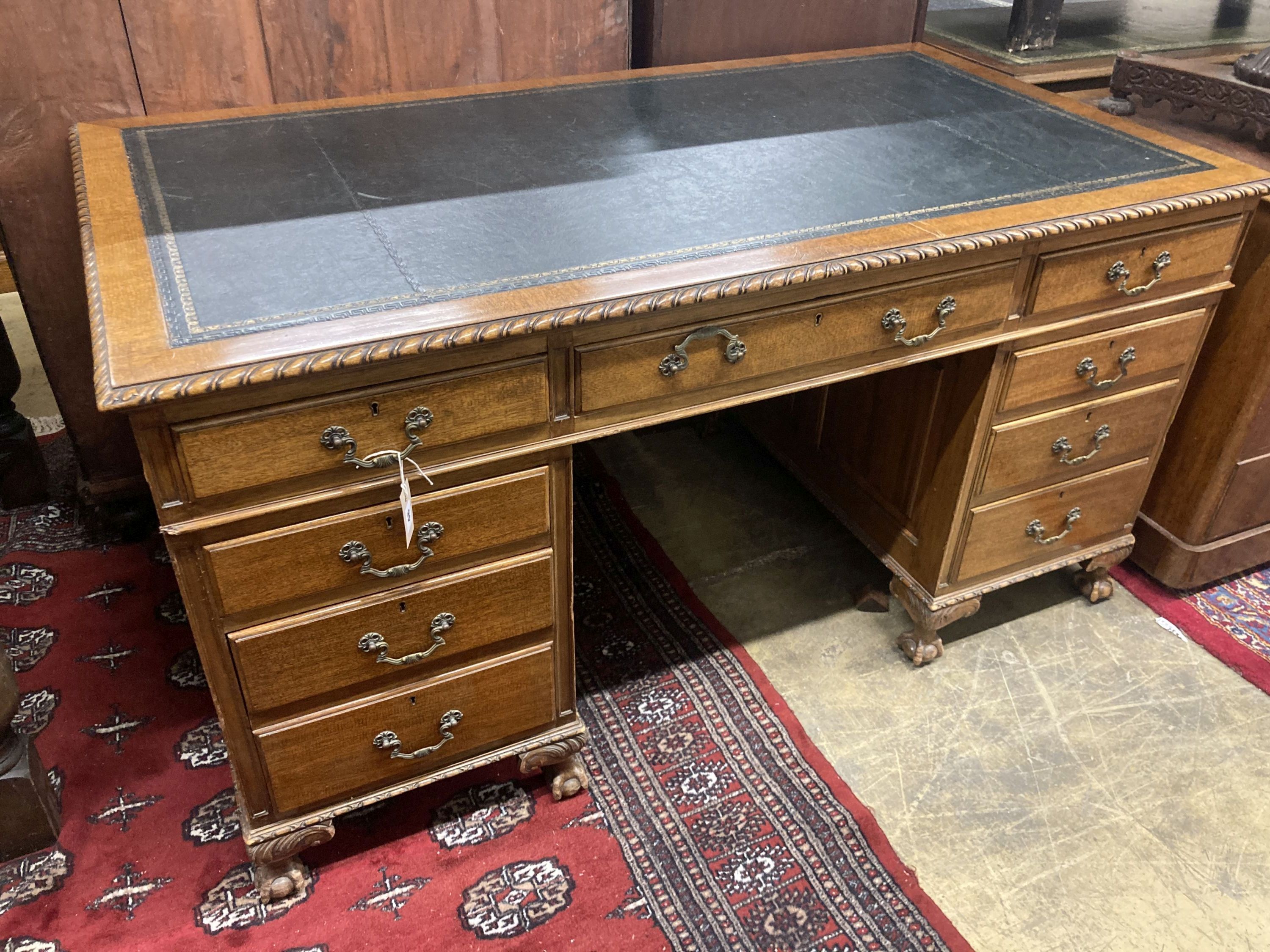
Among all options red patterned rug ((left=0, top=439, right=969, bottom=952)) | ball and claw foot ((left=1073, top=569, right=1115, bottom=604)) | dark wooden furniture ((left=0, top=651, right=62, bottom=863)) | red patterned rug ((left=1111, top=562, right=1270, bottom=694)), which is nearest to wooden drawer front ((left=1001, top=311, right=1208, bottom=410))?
ball and claw foot ((left=1073, top=569, right=1115, bottom=604))

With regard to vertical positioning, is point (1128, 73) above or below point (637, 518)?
above

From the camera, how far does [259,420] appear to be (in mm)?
1128

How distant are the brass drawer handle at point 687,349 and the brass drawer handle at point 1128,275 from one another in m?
0.67

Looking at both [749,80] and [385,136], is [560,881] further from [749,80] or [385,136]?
[749,80]

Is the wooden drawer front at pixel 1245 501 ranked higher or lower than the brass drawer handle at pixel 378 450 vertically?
lower

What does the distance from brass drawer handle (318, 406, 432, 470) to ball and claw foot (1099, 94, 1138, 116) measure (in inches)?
63.2

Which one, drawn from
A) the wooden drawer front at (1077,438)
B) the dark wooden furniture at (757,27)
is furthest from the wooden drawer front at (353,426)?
the dark wooden furniture at (757,27)

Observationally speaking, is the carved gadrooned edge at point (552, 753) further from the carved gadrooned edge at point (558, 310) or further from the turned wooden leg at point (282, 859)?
the carved gadrooned edge at point (558, 310)

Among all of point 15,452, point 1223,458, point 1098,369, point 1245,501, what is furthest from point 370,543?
point 1245,501

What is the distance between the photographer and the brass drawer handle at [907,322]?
1449 millimetres

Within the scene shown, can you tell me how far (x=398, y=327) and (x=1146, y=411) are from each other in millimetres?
1406

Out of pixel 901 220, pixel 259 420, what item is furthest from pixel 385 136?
pixel 901 220

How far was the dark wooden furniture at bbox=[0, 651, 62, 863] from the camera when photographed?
154 cm

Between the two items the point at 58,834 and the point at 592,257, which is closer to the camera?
the point at 592,257
